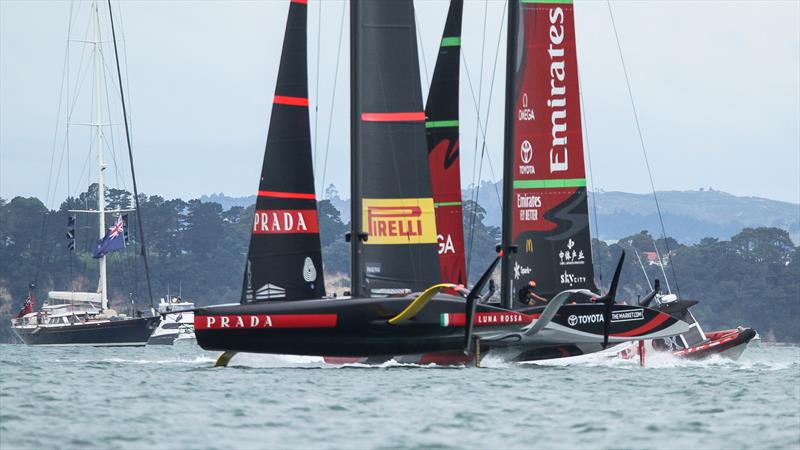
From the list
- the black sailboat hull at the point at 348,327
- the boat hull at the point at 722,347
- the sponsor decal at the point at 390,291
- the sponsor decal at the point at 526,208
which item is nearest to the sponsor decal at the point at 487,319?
the black sailboat hull at the point at 348,327

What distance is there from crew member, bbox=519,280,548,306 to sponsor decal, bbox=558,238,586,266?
1067mm

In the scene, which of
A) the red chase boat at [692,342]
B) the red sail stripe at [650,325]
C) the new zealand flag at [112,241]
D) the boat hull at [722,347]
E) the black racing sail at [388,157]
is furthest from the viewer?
the new zealand flag at [112,241]

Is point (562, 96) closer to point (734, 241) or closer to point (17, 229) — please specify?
point (17, 229)

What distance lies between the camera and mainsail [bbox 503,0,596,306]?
3158 cm

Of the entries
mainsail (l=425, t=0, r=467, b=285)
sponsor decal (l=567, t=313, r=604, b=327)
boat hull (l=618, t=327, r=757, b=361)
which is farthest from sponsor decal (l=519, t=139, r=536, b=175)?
boat hull (l=618, t=327, r=757, b=361)

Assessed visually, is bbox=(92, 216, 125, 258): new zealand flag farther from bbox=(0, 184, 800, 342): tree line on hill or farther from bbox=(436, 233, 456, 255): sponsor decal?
bbox=(0, 184, 800, 342): tree line on hill

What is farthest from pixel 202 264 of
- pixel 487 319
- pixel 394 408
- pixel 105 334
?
pixel 394 408

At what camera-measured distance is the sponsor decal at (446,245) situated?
1345 inches

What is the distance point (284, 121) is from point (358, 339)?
15.1 ft

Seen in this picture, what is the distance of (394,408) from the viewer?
2097 cm

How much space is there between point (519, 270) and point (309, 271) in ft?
15.4

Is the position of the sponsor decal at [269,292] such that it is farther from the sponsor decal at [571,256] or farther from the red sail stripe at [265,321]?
the sponsor decal at [571,256]

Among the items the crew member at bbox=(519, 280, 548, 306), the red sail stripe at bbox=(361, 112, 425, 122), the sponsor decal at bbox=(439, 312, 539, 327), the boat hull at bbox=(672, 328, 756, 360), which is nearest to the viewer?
the sponsor decal at bbox=(439, 312, 539, 327)

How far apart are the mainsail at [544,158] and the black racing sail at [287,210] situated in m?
4.44
